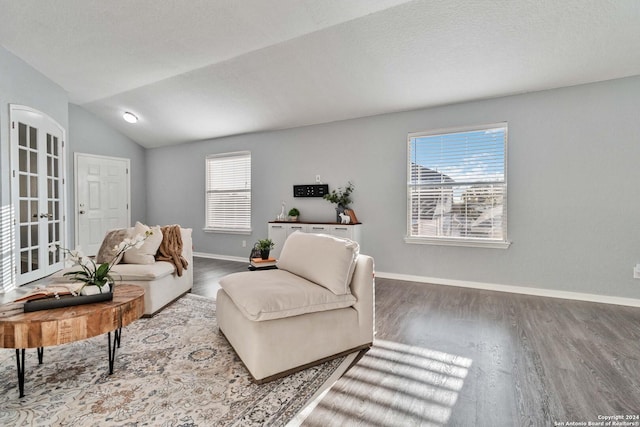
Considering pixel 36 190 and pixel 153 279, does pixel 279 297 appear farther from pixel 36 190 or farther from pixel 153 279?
pixel 36 190

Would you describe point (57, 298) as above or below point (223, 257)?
above

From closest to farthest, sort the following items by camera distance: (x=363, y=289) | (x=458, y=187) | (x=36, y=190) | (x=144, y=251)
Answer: (x=363, y=289), (x=144, y=251), (x=458, y=187), (x=36, y=190)

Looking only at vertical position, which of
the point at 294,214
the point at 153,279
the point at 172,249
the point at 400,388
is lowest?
the point at 400,388

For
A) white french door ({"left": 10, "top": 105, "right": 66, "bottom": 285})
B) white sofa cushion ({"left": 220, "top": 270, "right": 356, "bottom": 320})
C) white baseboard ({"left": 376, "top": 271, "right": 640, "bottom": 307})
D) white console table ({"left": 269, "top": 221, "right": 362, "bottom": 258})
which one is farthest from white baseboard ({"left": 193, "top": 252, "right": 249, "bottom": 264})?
white sofa cushion ({"left": 220, "top": 270, "right": 356, "bottom": 320})

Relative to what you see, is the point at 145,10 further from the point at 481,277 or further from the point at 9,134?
the point at 481,277

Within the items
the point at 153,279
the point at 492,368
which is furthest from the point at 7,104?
the point at 492,368

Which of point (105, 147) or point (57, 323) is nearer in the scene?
point (57, 323)

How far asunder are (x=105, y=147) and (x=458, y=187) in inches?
263

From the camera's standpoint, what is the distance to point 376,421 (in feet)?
4.90

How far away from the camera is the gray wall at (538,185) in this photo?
333 centimetres

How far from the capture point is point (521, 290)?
3.74 meters

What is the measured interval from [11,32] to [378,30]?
13.5 feet

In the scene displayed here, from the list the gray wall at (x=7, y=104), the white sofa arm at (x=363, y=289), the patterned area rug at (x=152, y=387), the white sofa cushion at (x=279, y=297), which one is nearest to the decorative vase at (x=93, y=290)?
the patterned area rug at (x=152, y=387)

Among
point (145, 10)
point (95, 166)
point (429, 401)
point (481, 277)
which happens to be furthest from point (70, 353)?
point (95, 166)
